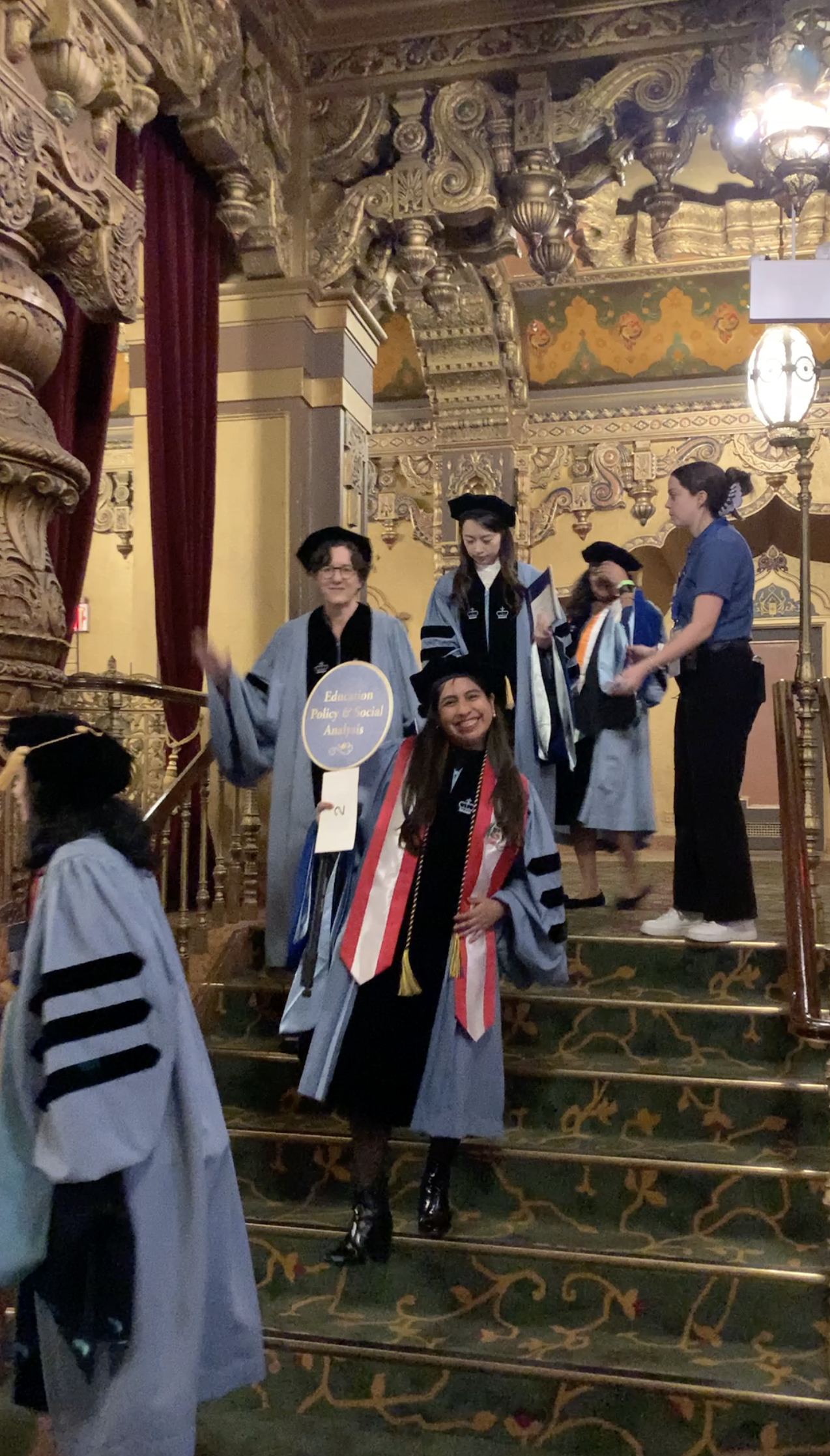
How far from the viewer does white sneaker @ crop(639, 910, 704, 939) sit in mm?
4320

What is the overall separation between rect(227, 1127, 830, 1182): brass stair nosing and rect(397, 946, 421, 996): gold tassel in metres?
0.61

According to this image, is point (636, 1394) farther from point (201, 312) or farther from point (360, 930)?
point (201, 312)

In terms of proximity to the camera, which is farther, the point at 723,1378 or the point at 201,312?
the point at 201,312

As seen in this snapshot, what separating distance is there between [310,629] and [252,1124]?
165 cm

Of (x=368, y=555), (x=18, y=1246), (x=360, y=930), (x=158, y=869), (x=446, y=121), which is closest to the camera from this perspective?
(x=18, y=1246)

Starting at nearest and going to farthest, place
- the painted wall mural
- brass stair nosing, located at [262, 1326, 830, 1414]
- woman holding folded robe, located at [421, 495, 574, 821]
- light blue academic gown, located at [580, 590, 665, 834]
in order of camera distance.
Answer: brass stair nosing, located at [262, 1326, 830, 1414] < woman holding folded robe, located at [421, 495, 574, 821] < light blue academic gown, located at [580, 590, 665, 834] < the painted wall mural

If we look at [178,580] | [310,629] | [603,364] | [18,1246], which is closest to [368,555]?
[310,629]

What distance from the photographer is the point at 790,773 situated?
4.15m

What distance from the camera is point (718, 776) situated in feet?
13.5

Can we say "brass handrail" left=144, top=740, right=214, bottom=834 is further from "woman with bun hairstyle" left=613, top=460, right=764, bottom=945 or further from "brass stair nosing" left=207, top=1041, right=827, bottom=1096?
"woman with bun hairstyle" left=613, top=460, right=764, bottom=945

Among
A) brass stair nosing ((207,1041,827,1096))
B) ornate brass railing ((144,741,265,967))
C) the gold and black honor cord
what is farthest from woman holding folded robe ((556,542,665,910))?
the gold and black honor cord

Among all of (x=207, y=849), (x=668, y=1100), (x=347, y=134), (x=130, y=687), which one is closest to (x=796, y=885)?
(x=668, y=1100)

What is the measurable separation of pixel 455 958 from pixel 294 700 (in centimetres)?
136

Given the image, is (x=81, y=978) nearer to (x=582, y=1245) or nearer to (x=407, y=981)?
(x=407, y=981)
